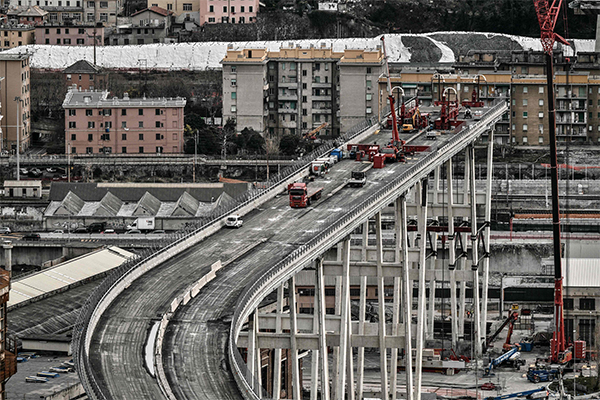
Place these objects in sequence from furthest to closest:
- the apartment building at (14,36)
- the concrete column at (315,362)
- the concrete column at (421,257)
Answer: the apartment building at (14,36), the concrete column at (421,257), the concrete column at (315,362)

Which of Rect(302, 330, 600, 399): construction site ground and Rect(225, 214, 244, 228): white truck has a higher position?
Rect(225, 214, 244, 228): white truck

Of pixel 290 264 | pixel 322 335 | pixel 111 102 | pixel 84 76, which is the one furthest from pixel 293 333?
pixel 84 76

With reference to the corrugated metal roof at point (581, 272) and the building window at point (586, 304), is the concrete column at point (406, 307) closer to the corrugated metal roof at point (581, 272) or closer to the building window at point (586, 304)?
the building window at point (586, 304)

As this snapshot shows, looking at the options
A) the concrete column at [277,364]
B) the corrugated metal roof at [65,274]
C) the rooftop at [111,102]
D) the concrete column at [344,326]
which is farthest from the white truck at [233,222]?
the rooftop at [111,102]

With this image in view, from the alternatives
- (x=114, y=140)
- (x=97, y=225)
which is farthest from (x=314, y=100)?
(x=97, y=225)

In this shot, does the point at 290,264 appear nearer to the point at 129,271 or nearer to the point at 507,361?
the point at 129,271

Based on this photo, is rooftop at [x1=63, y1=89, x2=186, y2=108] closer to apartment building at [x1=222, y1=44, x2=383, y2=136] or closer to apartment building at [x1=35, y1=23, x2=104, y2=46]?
apartment building at [x1=222, y1=44, x2=383, y2=136]

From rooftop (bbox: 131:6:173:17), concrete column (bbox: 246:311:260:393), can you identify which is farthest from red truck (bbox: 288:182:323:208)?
rooftop (bbox: 131:6:173:17)
